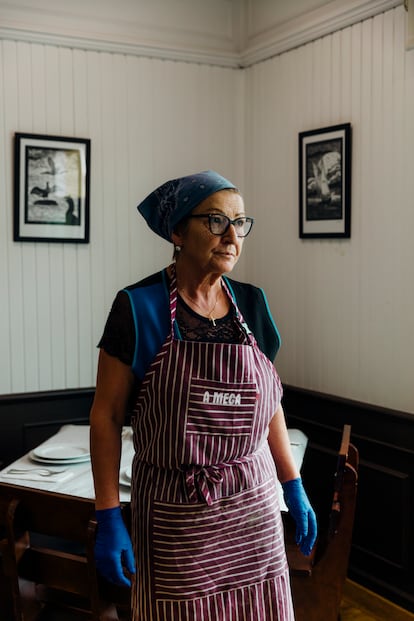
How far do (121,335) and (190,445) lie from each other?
0.28 meters

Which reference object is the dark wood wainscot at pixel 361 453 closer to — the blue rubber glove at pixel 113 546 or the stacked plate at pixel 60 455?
the stacked plate at pixel 60 455

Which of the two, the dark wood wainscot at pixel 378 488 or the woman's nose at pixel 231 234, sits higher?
the woman's nose at pixel 231 234

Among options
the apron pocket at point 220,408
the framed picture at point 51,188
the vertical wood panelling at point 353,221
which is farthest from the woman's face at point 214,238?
the framed picture at point 51,188

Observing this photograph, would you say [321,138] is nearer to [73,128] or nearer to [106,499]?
[73,128]

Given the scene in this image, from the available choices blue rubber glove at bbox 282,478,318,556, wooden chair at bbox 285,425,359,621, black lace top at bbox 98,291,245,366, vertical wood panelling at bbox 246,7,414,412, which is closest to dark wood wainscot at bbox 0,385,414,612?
vertical wood panelling at bbox 246,7,414,412

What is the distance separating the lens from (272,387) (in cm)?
159

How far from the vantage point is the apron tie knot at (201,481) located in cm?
143

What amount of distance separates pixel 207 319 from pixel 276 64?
2.20m

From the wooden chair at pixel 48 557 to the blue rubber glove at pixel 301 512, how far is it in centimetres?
46

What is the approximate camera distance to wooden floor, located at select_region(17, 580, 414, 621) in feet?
8.90

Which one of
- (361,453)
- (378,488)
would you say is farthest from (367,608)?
(361,453)

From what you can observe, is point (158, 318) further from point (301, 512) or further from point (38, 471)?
point (38, 471)

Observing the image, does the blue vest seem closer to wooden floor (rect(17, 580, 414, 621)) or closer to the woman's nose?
the woman's nose

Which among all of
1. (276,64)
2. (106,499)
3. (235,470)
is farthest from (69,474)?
(276,64)
